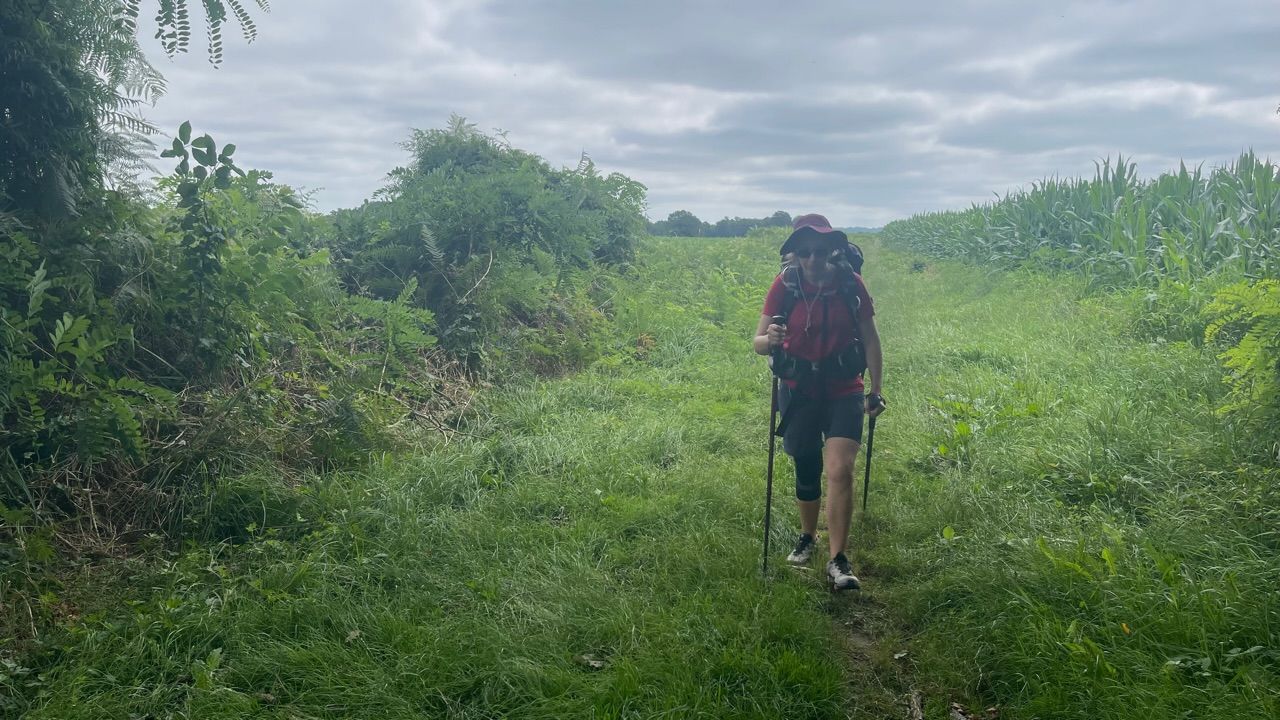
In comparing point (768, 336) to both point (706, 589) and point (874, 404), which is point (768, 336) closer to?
point (874, 404)

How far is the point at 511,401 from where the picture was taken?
801cm

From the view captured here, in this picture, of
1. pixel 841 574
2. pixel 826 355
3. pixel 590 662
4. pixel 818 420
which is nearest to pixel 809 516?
pixel 841 574

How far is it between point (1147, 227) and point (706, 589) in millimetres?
13273

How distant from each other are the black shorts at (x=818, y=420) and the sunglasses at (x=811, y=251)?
790mm

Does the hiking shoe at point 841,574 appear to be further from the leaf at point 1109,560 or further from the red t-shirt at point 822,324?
the leaf at point 1109,560

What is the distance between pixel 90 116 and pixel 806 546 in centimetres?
519

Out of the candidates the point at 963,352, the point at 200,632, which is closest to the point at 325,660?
the point at 200,632

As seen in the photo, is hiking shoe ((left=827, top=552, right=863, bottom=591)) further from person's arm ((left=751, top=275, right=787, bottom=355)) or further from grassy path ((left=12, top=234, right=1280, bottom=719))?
person's arm ((left=751, top=275, right=787, bottom=355))

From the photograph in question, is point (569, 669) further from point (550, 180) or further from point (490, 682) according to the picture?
point (550, 180)

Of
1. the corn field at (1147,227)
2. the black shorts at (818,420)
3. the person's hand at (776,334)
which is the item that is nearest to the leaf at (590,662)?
the black shorts at (818,420)

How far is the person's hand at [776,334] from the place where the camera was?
4.51 metres

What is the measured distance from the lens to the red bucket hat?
449 cm

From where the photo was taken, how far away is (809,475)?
475cm

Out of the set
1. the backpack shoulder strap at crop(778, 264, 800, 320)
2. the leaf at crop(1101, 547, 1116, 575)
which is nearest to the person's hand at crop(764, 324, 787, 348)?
the backpack shoulder strap at crop(778, 264, 800, 320)
